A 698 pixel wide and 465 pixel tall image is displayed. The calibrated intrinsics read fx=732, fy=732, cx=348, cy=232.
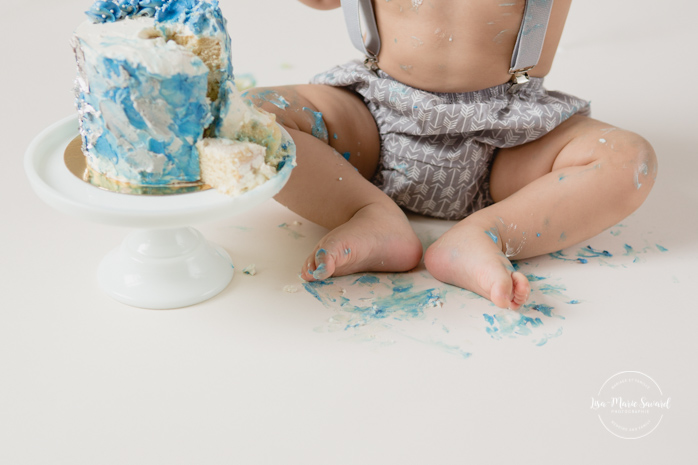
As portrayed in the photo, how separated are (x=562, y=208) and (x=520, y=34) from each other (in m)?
0.31

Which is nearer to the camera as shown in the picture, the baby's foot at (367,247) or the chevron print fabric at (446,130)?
the baby's foot at (367,247)

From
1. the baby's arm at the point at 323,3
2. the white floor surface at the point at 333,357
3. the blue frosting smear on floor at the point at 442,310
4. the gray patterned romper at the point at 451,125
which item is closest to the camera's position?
the white floor surface at the point at 333,357

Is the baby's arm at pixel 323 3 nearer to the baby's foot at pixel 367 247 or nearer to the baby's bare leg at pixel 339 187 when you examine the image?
the baby's bare leg at pixel 339 187

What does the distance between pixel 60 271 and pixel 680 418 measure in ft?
3.06

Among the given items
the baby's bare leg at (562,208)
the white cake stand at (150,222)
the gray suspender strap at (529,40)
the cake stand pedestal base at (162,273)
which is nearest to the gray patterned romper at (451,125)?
the gray suspender strap at (529,40)

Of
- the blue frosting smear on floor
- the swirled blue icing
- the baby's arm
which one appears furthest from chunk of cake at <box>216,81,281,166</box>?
the baby's arm

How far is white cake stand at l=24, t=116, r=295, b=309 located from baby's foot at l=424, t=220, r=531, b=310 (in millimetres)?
298

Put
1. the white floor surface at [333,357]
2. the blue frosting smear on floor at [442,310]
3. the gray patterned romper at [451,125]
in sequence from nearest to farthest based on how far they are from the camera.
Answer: the white floor surface at [333,357] → the blue frosting smear on floor at [442,310] → the gray patterned romper at [451,125]

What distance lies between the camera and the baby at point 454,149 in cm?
119

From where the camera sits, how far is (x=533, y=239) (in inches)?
47.6

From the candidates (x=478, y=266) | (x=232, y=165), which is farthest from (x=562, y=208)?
(x=232, y=165)

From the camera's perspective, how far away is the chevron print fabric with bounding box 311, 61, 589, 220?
1301 millimetres

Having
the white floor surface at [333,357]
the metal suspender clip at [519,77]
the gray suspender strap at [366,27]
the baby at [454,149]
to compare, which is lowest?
the white floor surface at [333,357]
